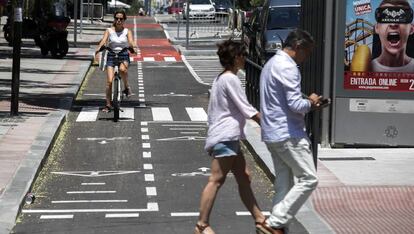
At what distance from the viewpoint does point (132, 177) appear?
1255cm

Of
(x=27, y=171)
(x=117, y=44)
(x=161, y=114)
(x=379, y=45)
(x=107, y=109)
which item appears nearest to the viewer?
(x=27, y=171)

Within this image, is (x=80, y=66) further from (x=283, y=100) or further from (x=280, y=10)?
(x=283, y=100)

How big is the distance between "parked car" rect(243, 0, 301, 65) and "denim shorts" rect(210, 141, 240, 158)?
1769 centimetres

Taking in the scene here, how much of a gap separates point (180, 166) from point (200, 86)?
12881mm

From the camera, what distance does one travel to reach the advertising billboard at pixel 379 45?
46.0 feet

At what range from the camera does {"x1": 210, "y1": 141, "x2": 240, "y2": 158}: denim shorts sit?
867 centimetres

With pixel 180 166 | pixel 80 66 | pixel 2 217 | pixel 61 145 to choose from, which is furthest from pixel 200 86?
pixel 2 217

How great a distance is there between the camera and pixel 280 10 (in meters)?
28.0

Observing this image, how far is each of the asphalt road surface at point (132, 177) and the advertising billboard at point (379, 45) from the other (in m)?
1.95

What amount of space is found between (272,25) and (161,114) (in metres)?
8.98

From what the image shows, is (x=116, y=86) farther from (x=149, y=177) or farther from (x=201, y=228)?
(x=201, y=228)

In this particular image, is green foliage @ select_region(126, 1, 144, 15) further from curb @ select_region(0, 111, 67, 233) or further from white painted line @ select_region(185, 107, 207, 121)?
curb @ select_region(0, 111, 67, 233)

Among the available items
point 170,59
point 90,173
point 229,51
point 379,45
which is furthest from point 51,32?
point 229,51

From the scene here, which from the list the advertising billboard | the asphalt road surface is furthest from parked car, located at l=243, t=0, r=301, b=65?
the advertising billboard
